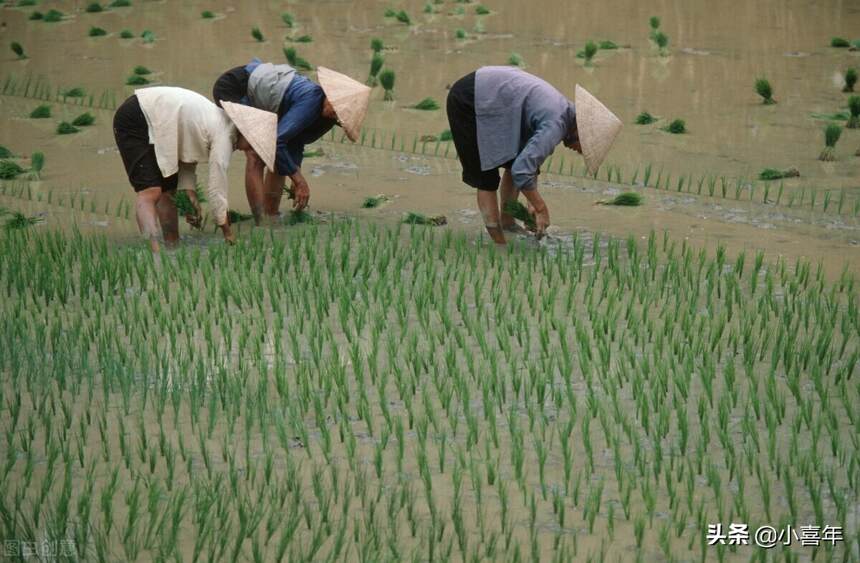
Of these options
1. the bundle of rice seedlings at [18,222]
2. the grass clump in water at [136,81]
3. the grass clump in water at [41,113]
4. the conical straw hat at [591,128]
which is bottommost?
the bundle of rice seedlings at [18,222]

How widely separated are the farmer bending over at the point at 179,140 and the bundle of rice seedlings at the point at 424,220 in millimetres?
915

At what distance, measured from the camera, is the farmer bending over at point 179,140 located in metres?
5.54

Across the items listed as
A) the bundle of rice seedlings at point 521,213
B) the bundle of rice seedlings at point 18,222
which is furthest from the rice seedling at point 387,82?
the bundle of rice seedlings at point 521,213

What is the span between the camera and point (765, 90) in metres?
8.55

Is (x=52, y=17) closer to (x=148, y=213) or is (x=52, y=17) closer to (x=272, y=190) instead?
(x=272, y=190)

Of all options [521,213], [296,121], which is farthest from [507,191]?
[296,121]

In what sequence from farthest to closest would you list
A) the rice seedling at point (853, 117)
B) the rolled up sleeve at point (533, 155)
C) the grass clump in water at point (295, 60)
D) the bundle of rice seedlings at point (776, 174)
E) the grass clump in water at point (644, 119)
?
1. the grass clump in water at point (295, 60)
2. the grass clump in water at point (644, 119)
3. the rice seedling at point (853, 117)
4. the bundle of rice seedlings at point (776, 174)
5. the rolled up sleeve at point (533, 155)

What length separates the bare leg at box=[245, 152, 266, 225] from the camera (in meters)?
5.91

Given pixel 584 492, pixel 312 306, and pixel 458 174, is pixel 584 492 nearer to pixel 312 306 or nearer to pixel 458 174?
pixel 312 306

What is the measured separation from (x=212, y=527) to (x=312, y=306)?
1.91 m

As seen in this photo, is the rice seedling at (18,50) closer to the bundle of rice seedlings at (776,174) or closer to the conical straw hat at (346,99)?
the conical straw hat at (346,99)

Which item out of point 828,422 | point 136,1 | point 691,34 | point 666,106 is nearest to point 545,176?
point 666,106

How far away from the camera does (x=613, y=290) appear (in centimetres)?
513

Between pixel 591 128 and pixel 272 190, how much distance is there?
1.72 m
